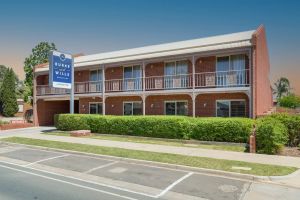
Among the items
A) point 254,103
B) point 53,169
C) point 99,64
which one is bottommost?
point 53,169

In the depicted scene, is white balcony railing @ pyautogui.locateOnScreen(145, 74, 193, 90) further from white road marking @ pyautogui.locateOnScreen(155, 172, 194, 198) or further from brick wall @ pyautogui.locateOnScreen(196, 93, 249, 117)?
white road marking @ pyautogui.locateOnScreen(155, 172, 194, 198)

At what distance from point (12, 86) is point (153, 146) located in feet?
153

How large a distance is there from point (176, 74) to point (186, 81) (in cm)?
133

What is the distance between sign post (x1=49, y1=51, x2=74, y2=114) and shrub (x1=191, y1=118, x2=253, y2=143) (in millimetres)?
11335

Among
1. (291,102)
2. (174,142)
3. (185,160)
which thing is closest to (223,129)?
(174,142)

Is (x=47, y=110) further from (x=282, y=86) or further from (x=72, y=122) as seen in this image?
(x=282, y=86)

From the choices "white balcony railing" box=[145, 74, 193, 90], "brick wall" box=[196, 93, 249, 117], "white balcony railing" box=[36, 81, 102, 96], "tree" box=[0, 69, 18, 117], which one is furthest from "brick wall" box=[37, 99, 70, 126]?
"tree" box=[0, 69, 18, 117]

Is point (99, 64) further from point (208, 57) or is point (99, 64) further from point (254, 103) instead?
point (254, 103)

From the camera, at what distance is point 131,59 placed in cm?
2416

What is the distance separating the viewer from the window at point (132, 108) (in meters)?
25.9

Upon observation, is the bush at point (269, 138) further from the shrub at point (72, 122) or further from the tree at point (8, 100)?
the tree at point (8, 100)

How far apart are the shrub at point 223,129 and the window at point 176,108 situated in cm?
533

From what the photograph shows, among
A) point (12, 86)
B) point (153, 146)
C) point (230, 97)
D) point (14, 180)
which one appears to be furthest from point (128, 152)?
point (12, 86)

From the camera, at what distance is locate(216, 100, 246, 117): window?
2100 centimetres
